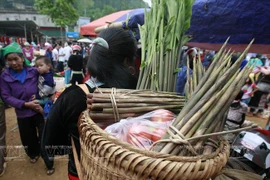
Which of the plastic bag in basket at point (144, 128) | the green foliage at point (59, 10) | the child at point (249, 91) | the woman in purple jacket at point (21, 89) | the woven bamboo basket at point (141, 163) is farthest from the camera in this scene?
the green foliage at point (59, 10)

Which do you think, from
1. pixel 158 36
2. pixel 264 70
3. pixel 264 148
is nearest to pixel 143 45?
pixel 158 36

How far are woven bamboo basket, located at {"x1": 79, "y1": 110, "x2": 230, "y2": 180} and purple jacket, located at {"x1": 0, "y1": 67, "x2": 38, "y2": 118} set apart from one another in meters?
2.48

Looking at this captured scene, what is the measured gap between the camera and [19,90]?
101 inches

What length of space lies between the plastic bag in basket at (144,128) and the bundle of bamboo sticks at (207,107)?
55mm

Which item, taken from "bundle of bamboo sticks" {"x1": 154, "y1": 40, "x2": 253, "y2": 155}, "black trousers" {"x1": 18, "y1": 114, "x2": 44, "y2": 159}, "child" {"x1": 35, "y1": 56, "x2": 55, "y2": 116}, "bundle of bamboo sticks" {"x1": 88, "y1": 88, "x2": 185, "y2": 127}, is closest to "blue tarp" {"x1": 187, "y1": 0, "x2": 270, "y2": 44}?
"bundle of bamboo sticks" {"x1": 154, "y1": 40, "x2": 253, "y2": 155}

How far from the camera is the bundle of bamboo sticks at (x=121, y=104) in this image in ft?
2.38

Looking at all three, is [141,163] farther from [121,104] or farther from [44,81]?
[44,81]

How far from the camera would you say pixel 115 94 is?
75cm

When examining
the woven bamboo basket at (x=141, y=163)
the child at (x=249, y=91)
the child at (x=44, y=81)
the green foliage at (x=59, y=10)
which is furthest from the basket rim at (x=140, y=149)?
the green foliage at (x=59, y=10)

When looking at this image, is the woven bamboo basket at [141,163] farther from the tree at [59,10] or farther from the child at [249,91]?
the tree at [59,10]

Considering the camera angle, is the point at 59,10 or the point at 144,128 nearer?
the point at 144,128

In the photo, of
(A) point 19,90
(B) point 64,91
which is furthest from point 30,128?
(B) point 64,91

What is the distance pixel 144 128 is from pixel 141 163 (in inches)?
6.3

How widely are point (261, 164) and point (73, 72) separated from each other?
16.0ft
